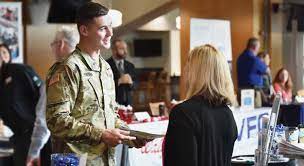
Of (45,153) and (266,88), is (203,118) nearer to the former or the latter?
(45,153)

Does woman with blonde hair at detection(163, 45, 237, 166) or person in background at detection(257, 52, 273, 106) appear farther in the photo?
person in background at detection(257, 52, 273, 106)

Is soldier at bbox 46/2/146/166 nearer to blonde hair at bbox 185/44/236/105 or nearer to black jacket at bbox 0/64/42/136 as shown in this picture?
blonde hair at bbox 185/44/236/105

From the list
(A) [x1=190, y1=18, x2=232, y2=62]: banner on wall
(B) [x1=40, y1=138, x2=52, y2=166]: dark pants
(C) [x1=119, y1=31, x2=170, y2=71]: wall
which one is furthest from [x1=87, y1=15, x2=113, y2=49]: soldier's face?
(C) [x1=119, y1=31, x2=170, y2=71]: wall

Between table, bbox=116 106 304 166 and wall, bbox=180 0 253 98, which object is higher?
wall, bbox=180 0 253 98

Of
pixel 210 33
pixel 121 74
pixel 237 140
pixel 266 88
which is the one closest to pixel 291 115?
pixel 237 140

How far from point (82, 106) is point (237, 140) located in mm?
2739

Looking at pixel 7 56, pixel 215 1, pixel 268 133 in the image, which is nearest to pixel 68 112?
pixel 268 133

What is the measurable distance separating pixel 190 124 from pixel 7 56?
3.08 metres

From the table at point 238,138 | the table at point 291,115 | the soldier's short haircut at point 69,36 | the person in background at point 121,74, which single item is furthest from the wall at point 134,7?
the table at point 291,115

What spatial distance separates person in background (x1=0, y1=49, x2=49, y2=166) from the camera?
373 centimetres

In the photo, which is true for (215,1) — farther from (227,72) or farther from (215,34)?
(227,72)

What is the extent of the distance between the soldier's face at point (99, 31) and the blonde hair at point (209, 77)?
1.06 feet

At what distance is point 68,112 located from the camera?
1.92m

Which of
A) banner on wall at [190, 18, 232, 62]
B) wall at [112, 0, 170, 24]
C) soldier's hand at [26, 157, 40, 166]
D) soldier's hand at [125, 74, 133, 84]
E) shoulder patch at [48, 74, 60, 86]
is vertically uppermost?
wall at [112, 0, 170, 24]
